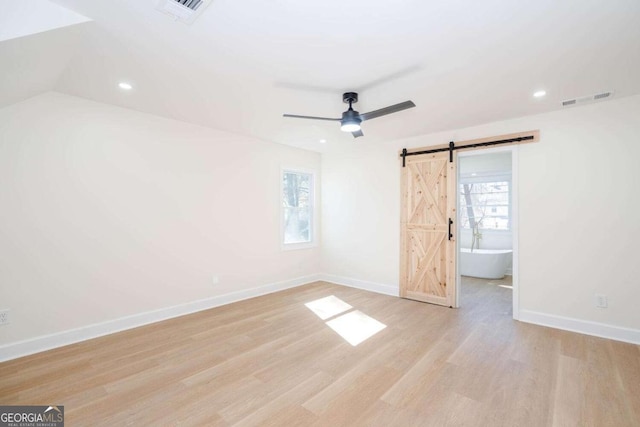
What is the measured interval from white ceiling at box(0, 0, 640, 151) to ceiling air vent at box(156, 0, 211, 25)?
6 centimetres

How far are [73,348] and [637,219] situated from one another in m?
6.39

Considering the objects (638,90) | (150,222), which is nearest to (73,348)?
(150,222)

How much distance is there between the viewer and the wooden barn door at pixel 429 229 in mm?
4492

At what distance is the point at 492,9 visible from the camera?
1.88 metres

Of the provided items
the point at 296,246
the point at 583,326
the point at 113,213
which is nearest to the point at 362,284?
the point at 296,246

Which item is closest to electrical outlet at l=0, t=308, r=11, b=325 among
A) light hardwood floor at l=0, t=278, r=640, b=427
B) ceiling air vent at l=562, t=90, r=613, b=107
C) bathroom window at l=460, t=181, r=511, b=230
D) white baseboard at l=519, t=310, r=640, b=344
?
light hardwood floor at l=0, t=278, r=640, b=427

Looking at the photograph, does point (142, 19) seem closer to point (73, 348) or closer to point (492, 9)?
point (492, 9)

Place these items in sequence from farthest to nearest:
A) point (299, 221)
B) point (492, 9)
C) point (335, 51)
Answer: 1. point (299, 221)
2. point (335, 51)
3. point (492, 9)

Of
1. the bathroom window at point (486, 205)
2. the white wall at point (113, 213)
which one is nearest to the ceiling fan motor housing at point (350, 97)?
the white wall at point (113, 213)

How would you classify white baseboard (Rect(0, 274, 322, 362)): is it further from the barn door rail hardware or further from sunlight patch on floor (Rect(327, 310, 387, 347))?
the barn door rail hardware

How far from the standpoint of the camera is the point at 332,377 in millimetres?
2543

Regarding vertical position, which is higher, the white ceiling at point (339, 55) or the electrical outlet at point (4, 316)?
the white ceiling at point (339, 55)

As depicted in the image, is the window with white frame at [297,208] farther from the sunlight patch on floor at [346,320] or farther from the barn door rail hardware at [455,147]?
the barn door rail hardware at [455,147]

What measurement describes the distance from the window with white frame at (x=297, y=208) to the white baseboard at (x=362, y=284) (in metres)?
0.86
